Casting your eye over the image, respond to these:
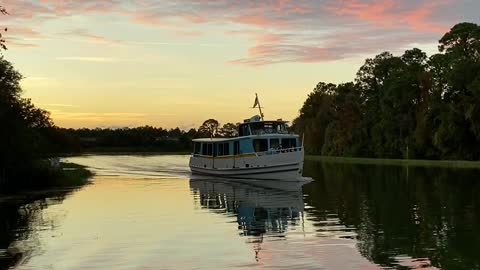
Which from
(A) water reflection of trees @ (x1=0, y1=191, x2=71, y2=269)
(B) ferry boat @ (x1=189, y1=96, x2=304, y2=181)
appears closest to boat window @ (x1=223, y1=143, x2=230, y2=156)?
(B) ferry boat @ (x1=189, y1=96, x2=304, y2=181)

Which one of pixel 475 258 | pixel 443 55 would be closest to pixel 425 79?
pixel 443 55

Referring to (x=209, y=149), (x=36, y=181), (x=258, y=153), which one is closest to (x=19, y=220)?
(x=36, y=181)

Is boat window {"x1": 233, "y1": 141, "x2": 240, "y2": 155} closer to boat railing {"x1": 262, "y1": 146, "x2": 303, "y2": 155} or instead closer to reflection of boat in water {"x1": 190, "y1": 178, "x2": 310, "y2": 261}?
reflection of boat in water {"x1": 190, "y1": 178, "x2": 310, "y2": 261}

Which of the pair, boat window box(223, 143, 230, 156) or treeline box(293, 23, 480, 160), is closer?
boat window box(223, 143, 230, 156)

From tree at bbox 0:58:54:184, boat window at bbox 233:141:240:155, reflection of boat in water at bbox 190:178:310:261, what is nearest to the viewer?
reflection of boat in water at bbox 190:178:310:261

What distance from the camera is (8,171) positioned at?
41.6m

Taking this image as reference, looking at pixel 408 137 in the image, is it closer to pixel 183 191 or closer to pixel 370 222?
pixel 183 191

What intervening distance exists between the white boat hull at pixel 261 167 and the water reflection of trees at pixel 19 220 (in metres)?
19.4

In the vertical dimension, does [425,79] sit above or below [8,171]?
above

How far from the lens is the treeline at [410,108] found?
89.1 metres

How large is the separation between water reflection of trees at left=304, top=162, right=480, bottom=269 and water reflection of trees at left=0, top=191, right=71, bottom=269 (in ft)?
32.9

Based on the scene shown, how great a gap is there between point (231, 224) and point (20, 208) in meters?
12.1

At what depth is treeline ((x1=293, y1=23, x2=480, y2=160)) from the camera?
292 ft

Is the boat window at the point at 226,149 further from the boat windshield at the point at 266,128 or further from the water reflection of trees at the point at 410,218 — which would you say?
the water reflection of trees at the point at 410,218
